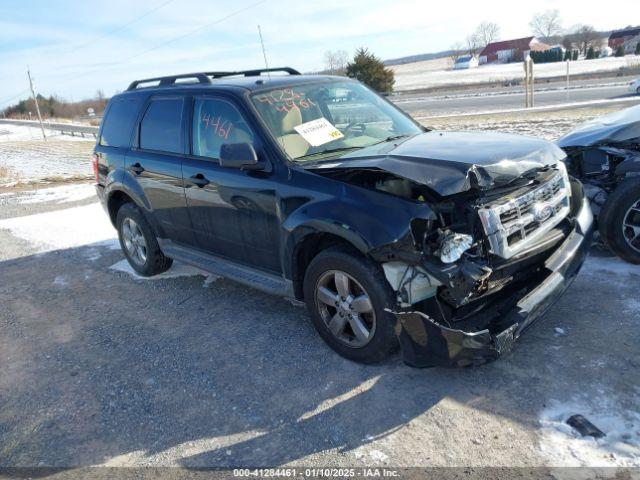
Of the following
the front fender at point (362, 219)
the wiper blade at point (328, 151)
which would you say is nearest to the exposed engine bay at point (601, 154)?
the wiper blade at point (328, 151)

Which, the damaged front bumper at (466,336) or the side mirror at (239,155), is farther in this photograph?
the side mirror at (239,155)

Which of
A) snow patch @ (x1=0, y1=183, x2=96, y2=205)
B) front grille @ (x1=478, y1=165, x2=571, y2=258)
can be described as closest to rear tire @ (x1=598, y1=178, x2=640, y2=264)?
front grille @ (x1=478, y1=165, x2=571, y2=258)

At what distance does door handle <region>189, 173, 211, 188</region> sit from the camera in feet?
15.0

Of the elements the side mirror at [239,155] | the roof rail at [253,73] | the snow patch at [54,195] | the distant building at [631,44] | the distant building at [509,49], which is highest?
the distant building at [509,49]

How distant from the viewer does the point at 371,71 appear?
30.4 m

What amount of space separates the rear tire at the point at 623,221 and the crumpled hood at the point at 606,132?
68 cm

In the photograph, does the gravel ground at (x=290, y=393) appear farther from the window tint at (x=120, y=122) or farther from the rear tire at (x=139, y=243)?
the window tint at (x=120, y=122)

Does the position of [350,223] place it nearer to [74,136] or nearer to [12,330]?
[12,330]

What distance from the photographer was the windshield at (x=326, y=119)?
417cm

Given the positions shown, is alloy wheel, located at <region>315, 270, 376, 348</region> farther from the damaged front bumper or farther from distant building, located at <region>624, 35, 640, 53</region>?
distant building, located at <region>624, 35, 640, 53</region>

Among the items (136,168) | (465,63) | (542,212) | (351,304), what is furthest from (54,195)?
(465,63)

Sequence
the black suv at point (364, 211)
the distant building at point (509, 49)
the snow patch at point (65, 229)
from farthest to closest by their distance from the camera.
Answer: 1. the distant building at point (509, 49)
2. the snow patch at point (65, 229)
3. the black suv at point (364, 211)

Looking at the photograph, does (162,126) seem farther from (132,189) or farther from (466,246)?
(466,246)

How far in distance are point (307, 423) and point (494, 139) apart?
8.05 feet
